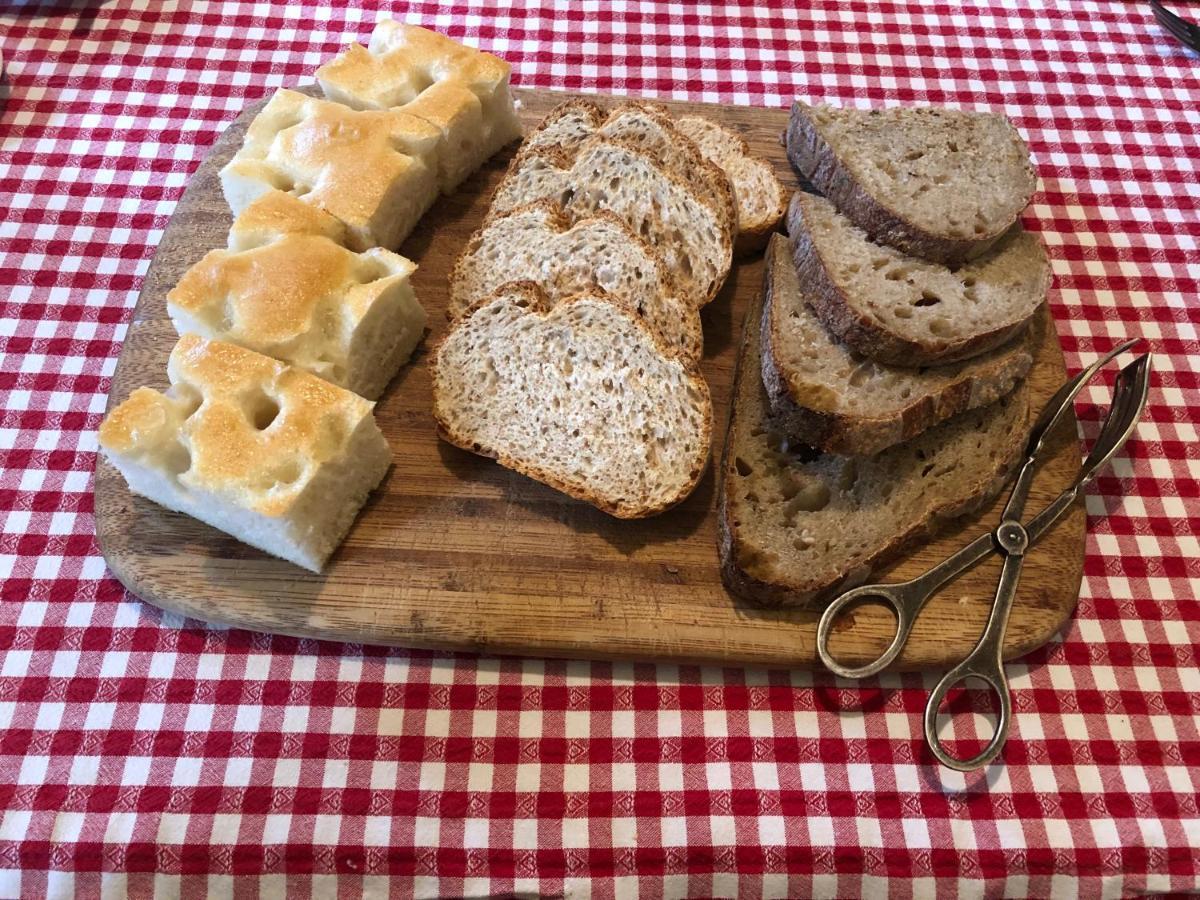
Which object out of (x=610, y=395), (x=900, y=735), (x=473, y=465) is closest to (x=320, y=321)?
(x=473, y=465)

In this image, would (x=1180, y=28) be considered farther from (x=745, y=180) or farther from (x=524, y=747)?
(x=524, y=747)

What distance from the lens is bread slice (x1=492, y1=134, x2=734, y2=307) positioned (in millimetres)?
2875

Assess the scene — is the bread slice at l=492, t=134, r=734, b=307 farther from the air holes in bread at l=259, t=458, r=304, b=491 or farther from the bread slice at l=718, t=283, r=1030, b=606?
the air holes in bread at l=259, t=458, r=304, b=491

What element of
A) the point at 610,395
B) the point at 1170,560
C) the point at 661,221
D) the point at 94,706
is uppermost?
the point at 661,221

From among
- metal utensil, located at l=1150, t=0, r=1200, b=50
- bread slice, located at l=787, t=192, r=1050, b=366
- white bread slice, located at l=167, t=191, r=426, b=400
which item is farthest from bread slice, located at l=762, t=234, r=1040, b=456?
metal utensil, located at l=1150, t=0, r=1200, b=50

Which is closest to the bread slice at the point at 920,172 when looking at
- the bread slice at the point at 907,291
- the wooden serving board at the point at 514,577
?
the bread slice at the point at 907,291

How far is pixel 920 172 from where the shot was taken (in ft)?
10.1

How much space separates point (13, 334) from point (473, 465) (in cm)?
184

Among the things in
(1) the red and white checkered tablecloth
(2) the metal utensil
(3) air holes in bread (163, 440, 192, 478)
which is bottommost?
(1) the red and white checkered tablecloth

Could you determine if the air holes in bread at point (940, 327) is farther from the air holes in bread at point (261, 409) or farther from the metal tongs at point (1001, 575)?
the air holes in bread at point (261, 409)

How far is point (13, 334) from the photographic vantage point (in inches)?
120

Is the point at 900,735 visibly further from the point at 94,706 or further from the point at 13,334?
the point at 13,334

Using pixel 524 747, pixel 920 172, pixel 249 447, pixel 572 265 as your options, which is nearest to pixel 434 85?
pixel 572 265

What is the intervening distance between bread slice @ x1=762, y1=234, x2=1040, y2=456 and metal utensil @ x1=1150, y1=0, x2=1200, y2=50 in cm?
272
